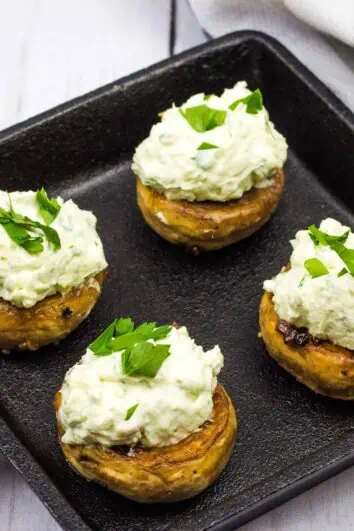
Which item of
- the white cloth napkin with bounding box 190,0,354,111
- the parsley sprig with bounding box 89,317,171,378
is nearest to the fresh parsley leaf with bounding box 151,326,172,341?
the parsley sprig with bounding box 89,317,171,378

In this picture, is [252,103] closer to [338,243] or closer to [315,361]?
[338,243]

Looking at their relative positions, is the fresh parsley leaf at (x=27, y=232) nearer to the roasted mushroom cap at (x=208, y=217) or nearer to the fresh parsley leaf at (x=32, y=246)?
the fresh parsley leaf at (x=32, y=246)

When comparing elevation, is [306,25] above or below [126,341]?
above

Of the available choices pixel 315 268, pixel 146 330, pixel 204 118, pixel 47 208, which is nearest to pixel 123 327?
pixel 146 330

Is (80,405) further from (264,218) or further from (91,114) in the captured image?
(91,114)

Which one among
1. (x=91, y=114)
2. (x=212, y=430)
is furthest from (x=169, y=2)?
(x=212, y=430)

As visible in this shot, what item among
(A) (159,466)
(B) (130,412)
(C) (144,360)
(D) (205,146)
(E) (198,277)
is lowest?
(E) (198,277)

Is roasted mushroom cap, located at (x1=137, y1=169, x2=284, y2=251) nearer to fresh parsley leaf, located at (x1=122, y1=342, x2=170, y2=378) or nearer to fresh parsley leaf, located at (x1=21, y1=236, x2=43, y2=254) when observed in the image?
fresh parsley leaf, located at (x1=21, y1=236, x2=43, y2=254)
